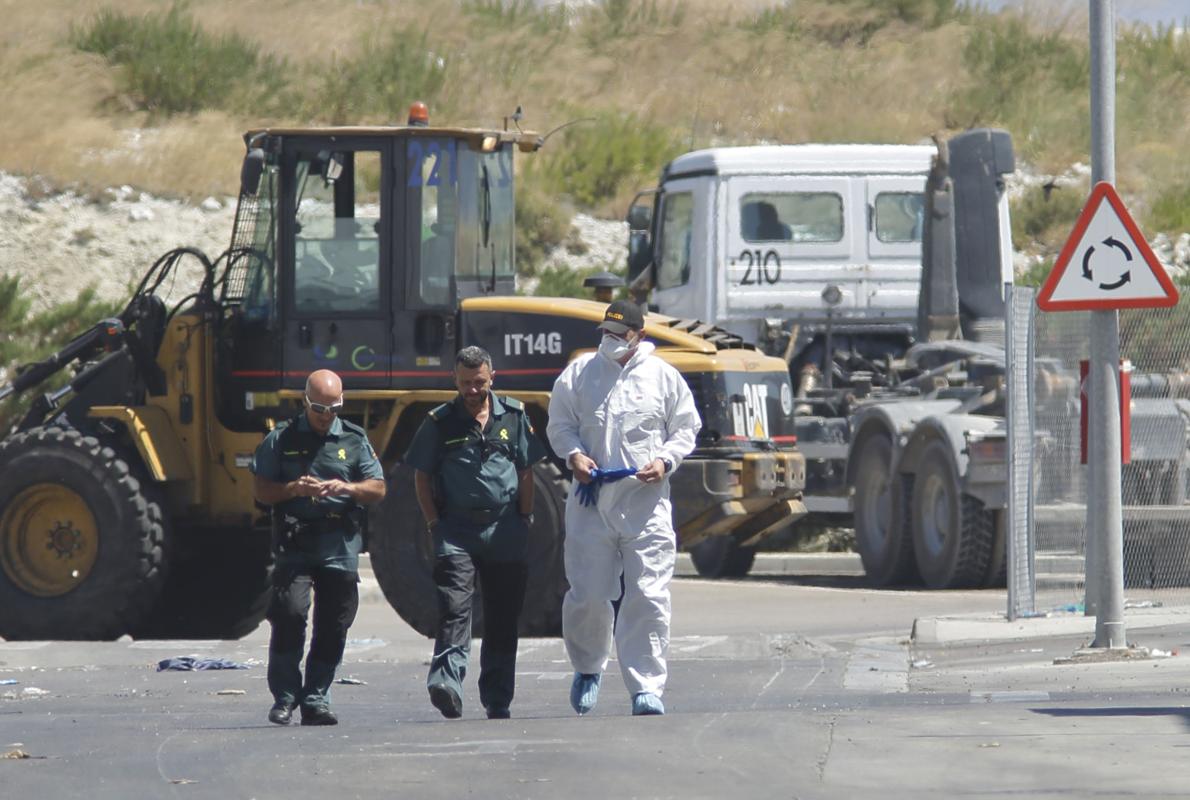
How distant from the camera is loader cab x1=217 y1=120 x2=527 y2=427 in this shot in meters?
13.7

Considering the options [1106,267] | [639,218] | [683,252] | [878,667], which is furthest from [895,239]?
[878,667]

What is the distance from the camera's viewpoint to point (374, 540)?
1316 cm

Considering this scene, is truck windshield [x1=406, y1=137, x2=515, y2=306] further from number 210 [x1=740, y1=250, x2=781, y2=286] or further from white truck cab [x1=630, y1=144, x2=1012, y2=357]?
number 210 [x1=740, y1=250, x2=781, y2=286]

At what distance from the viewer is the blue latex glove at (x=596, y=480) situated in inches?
363

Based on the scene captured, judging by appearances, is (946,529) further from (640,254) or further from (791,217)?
(640,254)

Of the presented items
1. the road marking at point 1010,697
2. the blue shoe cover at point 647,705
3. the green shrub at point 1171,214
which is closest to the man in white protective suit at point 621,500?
the blue shoe cover at point 647,705

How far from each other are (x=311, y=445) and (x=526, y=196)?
2347cm

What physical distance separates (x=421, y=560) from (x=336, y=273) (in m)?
1.96

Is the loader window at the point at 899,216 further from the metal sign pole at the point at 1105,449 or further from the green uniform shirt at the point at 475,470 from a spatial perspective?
the green uniform shirt at the point at 475,470

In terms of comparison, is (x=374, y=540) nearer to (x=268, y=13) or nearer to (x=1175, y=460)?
(x=1175, y=460)

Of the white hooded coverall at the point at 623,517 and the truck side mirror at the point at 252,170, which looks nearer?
the white hooded coverall at the point at 623,517

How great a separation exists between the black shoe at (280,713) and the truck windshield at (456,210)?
4.69 m

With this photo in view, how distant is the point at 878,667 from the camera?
11812 millimetres

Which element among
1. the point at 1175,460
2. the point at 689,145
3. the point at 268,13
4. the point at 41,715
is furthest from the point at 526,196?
the point at 41,715
